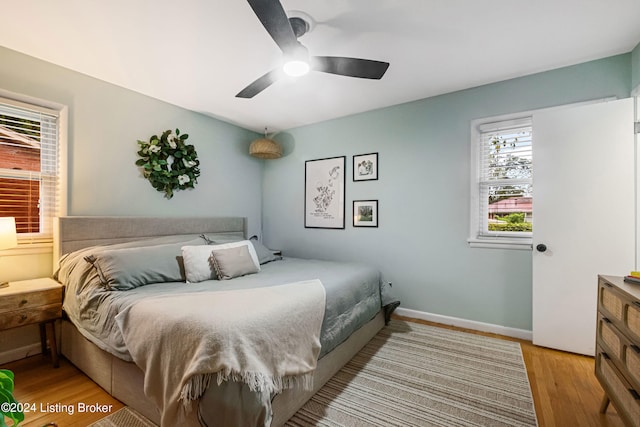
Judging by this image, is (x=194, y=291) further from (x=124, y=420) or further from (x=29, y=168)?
(x=29, y=168)

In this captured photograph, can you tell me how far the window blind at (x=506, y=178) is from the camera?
2846 mm

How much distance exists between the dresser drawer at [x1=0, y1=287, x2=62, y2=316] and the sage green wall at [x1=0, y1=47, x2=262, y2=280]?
0.49 meters

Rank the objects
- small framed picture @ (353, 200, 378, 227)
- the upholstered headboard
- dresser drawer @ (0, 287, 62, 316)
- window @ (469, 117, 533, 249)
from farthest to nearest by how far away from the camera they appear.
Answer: small framed picture @ (353, 200, 378, 227) < window @ (469, 117, 533, 249) < the upholstered headboard < dresser drawer @ (0, 287, 62, 316)

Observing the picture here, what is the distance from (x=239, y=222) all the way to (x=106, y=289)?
6.81ft

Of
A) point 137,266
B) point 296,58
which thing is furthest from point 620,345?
point 137,266

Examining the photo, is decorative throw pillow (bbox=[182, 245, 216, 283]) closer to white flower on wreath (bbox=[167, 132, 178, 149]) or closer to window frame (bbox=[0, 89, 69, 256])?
window frame (bbox=[0, 89, 69, 256])

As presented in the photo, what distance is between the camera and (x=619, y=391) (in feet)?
4.69

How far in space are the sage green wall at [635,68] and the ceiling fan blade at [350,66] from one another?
2.10 meters

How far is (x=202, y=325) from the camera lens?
4.49ft

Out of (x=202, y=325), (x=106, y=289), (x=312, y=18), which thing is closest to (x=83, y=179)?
(x=106, y=289)

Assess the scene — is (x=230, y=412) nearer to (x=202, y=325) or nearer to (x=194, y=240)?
(x=202, y=325)

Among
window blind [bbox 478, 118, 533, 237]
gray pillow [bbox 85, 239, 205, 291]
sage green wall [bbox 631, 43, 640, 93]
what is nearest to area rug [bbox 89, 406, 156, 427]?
gray pillow [bbox 85, 239, 205, 291]

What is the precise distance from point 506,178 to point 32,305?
167 inches

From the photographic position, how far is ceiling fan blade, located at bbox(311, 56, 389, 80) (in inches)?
73.7
